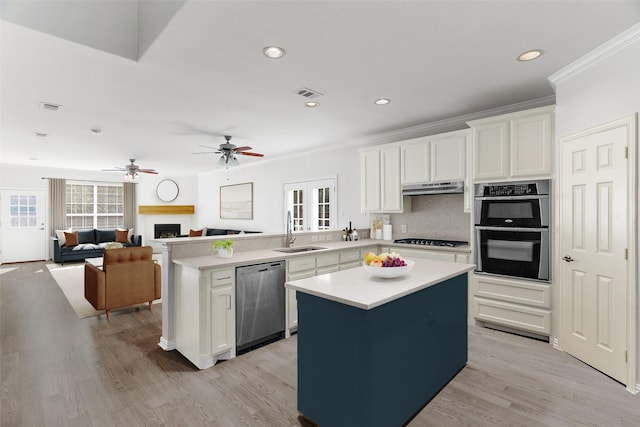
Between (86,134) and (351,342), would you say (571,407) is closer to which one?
(351,342)

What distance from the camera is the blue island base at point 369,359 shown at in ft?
5.79

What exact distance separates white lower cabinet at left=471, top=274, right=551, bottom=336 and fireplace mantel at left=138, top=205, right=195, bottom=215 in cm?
933

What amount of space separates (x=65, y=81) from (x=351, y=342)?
3.53m

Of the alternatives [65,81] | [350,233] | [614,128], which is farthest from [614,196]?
[65,81]

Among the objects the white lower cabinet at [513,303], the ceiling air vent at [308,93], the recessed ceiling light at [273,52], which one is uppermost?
the ceiling air vent at [308,93]

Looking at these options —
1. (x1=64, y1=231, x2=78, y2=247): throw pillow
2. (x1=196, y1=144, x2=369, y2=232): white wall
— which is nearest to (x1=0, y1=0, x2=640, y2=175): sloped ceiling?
(x1=196, y1=144, x2=369, y2=232): white wall

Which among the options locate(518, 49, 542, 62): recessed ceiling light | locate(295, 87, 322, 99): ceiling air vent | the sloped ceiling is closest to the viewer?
the sloped ceiling

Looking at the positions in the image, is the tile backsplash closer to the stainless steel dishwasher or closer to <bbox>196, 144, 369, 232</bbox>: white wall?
<bbox>196, 144, 369, 232</bbox>: white wall

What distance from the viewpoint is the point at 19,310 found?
4.42m

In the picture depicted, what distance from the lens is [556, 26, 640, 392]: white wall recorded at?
243 centimetres

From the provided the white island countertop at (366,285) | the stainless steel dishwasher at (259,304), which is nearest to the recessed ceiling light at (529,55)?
the white island countertop at (366,285)

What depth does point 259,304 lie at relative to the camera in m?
3.19

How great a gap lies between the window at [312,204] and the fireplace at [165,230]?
17.3 feet

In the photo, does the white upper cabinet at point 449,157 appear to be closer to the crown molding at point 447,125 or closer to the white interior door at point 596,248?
the crown molding at point 447,125
